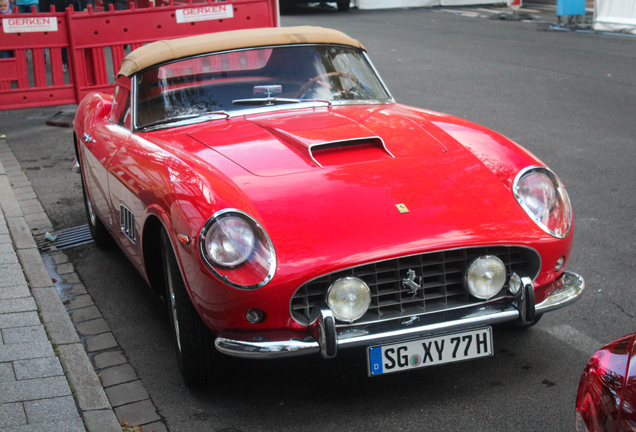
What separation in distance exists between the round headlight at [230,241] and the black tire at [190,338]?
36cm

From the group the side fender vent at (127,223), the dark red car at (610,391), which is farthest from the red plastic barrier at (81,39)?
the dark red car at (610,391)

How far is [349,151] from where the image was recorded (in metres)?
3.58

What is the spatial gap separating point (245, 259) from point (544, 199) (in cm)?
138

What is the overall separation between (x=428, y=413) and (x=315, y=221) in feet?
2.97

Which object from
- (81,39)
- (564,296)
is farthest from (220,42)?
(81,39)

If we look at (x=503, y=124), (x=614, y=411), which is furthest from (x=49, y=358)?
(x=503, y=124)

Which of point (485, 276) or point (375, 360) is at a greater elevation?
point (485, 276)

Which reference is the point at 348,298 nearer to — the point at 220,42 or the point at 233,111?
the point at 233,111

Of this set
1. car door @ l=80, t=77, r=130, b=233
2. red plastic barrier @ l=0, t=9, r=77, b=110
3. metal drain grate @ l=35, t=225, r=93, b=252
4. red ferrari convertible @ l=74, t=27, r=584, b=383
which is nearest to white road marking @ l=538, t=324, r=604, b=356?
red ferrari convertible @ l=74, t=27, r=584, b=383

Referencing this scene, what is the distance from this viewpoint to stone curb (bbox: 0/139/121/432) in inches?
122

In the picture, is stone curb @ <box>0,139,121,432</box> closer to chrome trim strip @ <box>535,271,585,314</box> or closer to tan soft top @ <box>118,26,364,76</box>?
tan soft top @ <box>118,26,364,76</box>

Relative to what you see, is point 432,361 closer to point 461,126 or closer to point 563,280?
point 563,280

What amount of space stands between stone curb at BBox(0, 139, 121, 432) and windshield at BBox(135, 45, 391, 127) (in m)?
Answer: 1.13

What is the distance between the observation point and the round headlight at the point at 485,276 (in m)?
3.07
